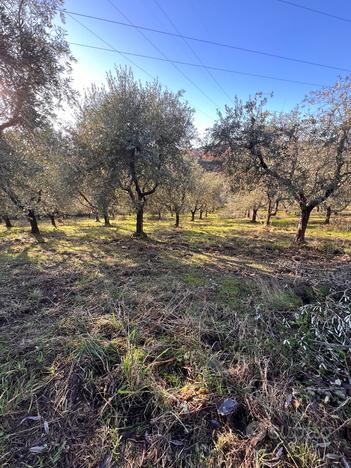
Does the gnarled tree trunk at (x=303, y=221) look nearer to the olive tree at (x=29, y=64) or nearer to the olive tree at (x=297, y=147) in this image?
the olive tree at (x=297, y=147)

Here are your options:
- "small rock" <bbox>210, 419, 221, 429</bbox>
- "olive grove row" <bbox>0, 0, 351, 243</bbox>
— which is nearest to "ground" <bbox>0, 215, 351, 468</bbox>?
"small rock" <bbox>210, 419, 221, 429</bbox>

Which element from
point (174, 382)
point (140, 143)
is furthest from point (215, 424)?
point (140, 143)

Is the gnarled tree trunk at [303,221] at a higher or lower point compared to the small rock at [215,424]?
higher

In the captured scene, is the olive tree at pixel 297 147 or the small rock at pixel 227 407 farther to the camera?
the olive tree at pixel 297 147

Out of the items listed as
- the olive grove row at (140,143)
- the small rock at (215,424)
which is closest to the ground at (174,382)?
the small rock at (215,424)

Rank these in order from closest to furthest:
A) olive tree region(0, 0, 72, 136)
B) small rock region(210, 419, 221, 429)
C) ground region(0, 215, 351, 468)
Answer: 1. ground region(0, 215, 351, 468)
2. small rock region(210, 419, 221, 429)
3. olive tree region(0, 0, 72, 136)

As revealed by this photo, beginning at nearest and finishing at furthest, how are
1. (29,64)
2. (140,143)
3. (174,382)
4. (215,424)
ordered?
1. (215,424)
2. (174,382)
3. (29,64)
4. (140,143)

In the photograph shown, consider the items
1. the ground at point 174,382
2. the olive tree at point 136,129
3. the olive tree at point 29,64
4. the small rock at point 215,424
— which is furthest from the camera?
the olive tree at point 136,129

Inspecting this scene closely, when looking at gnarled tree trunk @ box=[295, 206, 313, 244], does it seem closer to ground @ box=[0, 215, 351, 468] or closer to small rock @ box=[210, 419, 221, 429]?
ground @ box=[0, 215, 351, 468]

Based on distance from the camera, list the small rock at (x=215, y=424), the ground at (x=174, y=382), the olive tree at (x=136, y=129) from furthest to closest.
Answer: the olive tree at (x=136, y=129), the small rock at (x=215, y=424), the ground at (x=174, y=382)

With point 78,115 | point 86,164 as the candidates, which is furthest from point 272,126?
point 78,115

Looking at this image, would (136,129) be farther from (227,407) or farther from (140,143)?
(227,407)

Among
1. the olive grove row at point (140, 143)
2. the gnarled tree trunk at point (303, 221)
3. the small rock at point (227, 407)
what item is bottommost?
the small rock at point (227, 407)

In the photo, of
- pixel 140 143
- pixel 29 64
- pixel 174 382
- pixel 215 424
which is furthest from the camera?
pixel 140 143
